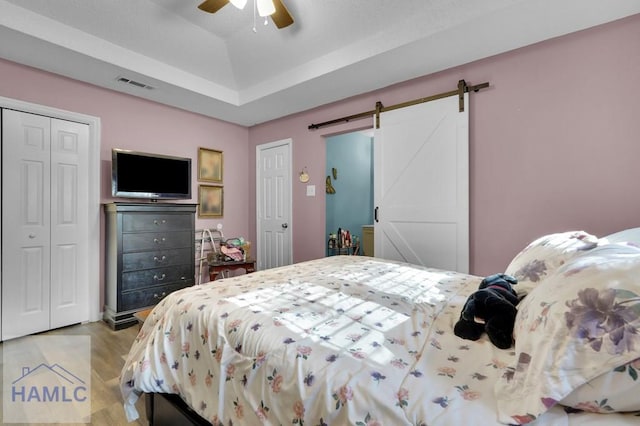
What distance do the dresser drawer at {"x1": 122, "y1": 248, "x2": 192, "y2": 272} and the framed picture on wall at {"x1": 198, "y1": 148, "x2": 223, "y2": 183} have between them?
1.14 m

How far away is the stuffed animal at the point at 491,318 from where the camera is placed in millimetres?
1022

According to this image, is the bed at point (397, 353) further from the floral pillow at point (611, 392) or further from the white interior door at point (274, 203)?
the white interior door at point (274, 203)

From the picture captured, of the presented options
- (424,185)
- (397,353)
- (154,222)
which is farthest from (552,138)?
(154,222)

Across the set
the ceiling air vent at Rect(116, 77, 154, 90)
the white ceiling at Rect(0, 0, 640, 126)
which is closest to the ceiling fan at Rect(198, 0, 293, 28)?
the white ceiling at Rect(0, 0, 640, 126)

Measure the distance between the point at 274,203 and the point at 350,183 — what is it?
1.25 metres

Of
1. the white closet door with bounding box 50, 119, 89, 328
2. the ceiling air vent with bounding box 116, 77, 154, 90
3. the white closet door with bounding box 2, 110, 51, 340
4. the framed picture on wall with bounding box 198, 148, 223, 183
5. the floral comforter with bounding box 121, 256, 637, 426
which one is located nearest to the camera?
the floral comforter with bounding box 121, 256, 637, 426

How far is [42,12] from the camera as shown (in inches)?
91.7

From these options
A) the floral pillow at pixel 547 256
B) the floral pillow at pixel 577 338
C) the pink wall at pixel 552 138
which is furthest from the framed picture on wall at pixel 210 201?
the floral pillow at pixel 577 338

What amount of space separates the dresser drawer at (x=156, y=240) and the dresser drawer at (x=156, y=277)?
0.24 m

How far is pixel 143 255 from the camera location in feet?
10.4

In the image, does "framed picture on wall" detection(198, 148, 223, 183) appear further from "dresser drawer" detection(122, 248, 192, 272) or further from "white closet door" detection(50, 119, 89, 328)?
"white closet door" detection(50, 119, 89, 328)

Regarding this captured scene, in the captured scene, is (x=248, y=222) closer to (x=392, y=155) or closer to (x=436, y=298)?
(x=392, y=155)

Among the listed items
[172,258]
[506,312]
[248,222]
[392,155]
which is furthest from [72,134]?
[506,312]

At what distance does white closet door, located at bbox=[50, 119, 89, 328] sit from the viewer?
293 centimetres
